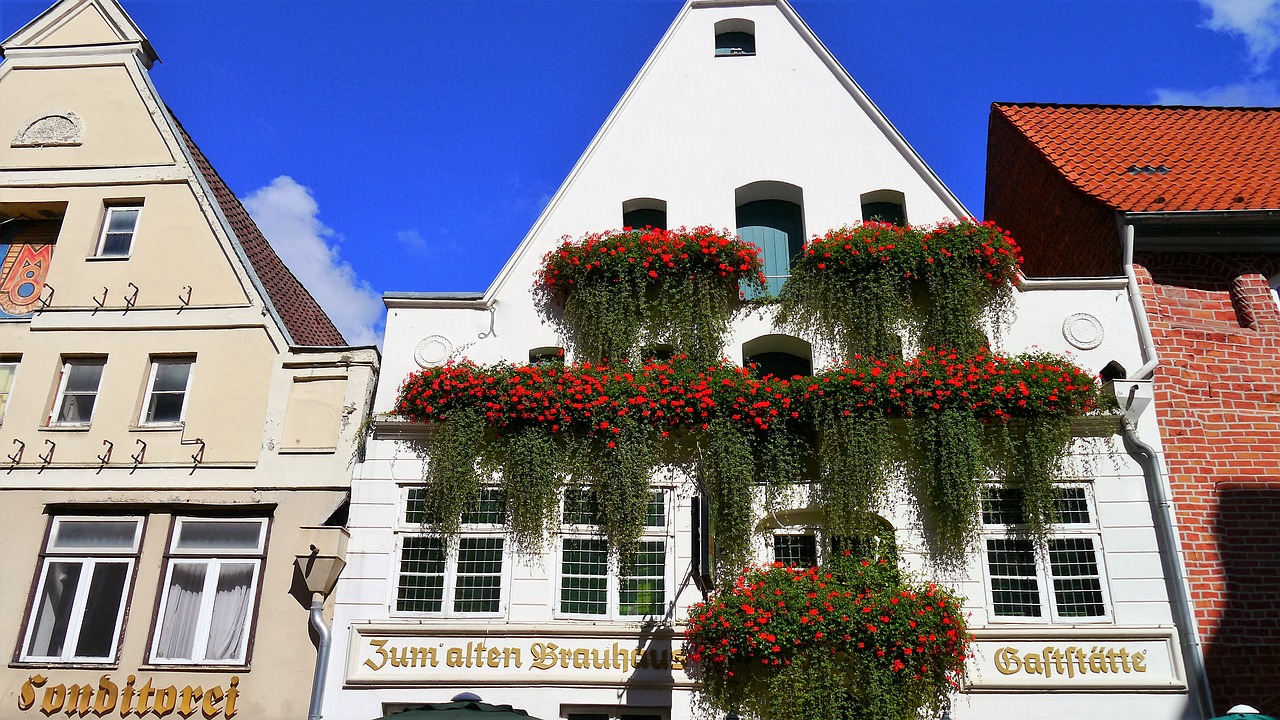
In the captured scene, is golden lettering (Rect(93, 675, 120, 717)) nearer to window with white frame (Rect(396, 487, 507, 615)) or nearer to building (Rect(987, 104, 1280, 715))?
window with white frame (Rect(396, 487, 507, 615))

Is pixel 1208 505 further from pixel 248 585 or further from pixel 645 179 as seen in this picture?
pixel 248 585

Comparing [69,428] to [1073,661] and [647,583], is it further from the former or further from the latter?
[1073,661]

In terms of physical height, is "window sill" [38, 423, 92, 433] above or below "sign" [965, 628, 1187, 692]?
above

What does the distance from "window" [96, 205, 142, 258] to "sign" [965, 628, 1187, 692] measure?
→ 1323cm

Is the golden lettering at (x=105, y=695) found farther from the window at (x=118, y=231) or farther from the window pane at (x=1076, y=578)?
the window pane at (x=1076, y=578)

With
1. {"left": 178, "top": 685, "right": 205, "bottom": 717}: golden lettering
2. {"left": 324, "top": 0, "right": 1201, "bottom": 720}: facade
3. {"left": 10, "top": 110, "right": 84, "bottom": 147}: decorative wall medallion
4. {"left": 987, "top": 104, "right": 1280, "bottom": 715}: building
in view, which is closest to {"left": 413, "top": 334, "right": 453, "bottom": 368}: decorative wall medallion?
{"left": 324, "top": 0, "right": 1201, "bottom": 720}: facade

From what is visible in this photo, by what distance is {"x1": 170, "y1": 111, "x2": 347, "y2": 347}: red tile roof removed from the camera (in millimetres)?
17078

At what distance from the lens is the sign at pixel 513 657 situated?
43.0 feet

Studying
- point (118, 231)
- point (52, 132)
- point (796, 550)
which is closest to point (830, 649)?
point (796, 550)

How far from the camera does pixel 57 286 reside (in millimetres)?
16141

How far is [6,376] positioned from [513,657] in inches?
344

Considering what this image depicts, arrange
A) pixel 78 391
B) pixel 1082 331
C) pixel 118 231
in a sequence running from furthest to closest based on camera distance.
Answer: pixel 118 231
pixel 78 391
pixel 1082 331

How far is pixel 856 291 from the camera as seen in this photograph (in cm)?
1482

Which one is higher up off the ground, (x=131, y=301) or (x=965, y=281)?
(x=131, y=301)
